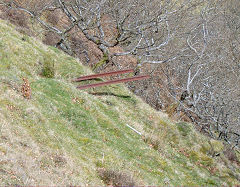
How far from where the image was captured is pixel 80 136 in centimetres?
1233

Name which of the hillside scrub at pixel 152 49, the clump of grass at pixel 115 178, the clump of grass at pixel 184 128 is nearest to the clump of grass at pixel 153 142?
the clump of grass at pixel 184 128

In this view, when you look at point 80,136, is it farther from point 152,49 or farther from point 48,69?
point 152,49

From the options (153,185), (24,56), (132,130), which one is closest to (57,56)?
(24,56)

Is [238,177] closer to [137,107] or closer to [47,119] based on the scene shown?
[137,107]

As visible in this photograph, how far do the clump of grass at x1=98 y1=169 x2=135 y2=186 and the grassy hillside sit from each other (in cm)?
3

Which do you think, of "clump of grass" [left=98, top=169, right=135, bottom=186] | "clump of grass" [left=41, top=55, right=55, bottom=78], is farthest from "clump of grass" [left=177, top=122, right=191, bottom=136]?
"clump of grass" [left=98, top=169, right=135, bottom=186]

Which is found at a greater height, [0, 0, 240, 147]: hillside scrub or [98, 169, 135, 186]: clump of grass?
[0, 0, 240, 147]: hillside scrub

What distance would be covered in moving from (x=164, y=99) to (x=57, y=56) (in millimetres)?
17533

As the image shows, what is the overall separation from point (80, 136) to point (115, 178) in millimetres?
2981

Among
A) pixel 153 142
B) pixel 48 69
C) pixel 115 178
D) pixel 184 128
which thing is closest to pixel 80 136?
pixel 115 178

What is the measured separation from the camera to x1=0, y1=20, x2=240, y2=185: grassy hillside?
854 cm

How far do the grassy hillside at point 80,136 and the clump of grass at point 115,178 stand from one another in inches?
1.0

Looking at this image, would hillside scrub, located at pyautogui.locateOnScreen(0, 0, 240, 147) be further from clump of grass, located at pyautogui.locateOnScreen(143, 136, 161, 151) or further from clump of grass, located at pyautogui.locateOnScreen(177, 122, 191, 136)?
clump of grass, located at pyautogui.locateOnScreen(143, 136, 161, 151)

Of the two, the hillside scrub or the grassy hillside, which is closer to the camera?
the grassy hillside
